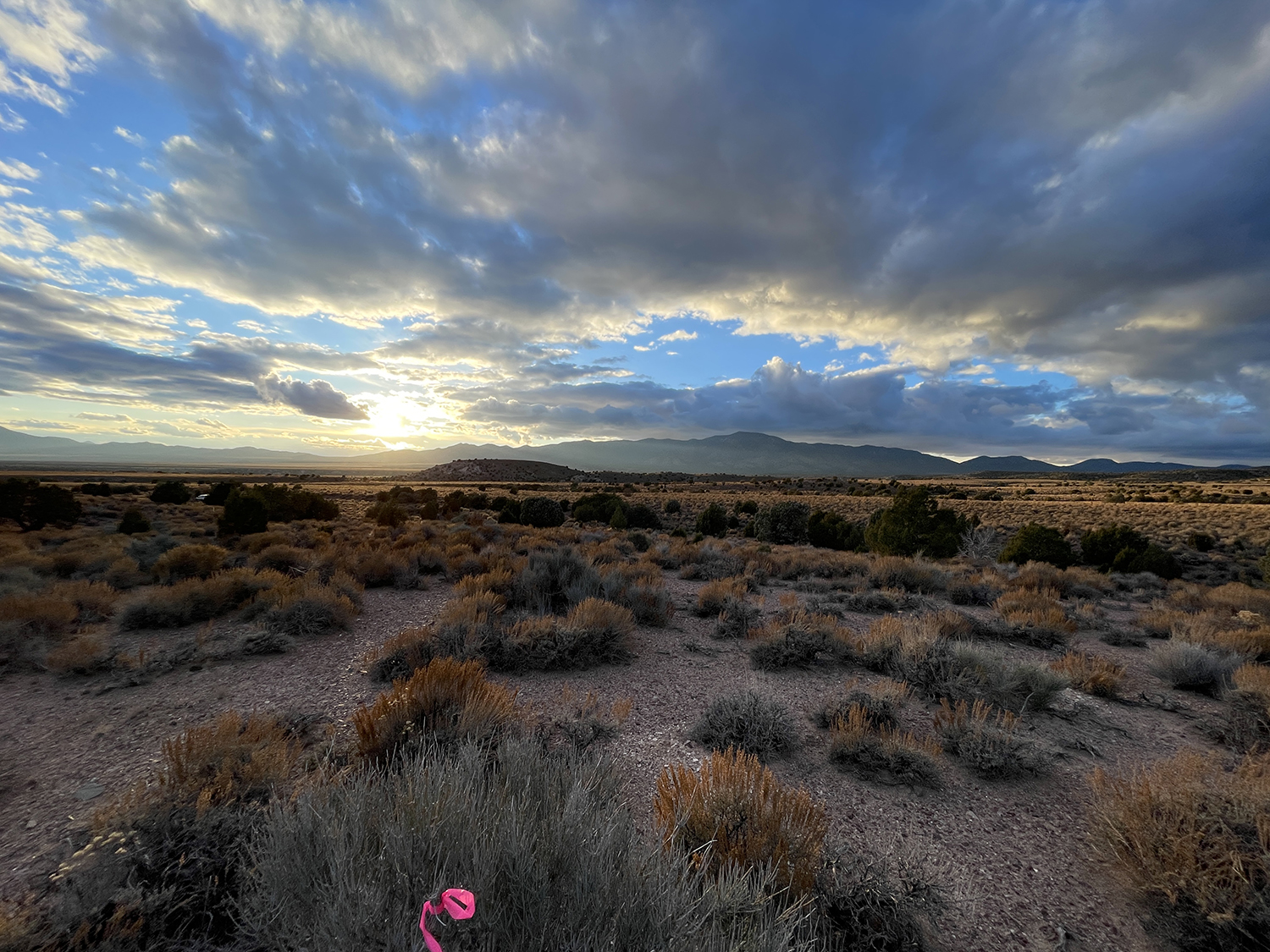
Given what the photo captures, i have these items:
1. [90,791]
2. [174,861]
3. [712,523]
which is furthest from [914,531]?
[90,791]

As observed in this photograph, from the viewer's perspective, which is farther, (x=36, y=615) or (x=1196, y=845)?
(x=36, y=615)

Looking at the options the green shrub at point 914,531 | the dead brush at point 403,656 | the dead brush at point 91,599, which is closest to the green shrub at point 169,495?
the dead brush at point 91,599

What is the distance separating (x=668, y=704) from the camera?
5.92m

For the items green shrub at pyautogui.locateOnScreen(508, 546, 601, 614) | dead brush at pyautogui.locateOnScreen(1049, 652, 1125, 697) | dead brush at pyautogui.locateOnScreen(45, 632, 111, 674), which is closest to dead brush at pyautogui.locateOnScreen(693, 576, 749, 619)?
green shrub at pyautogui.locateOnScreen(508, 546, 601, 614)

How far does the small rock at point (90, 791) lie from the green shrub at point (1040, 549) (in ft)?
80.5

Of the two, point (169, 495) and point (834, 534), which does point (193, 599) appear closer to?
point (834, 534)

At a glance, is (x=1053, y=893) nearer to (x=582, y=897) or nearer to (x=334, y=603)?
(x=582, y=897)

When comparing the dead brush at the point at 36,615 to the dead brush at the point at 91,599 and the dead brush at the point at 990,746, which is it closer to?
the dead brush at the point at 91,599

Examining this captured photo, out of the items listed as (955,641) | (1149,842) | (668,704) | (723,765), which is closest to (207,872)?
(723,765)

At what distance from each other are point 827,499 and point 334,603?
160 feet

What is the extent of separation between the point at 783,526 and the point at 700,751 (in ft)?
79.3

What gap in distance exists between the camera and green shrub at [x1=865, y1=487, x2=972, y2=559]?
19.5 metres

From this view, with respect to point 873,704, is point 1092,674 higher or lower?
lower

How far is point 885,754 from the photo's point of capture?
4.61m
